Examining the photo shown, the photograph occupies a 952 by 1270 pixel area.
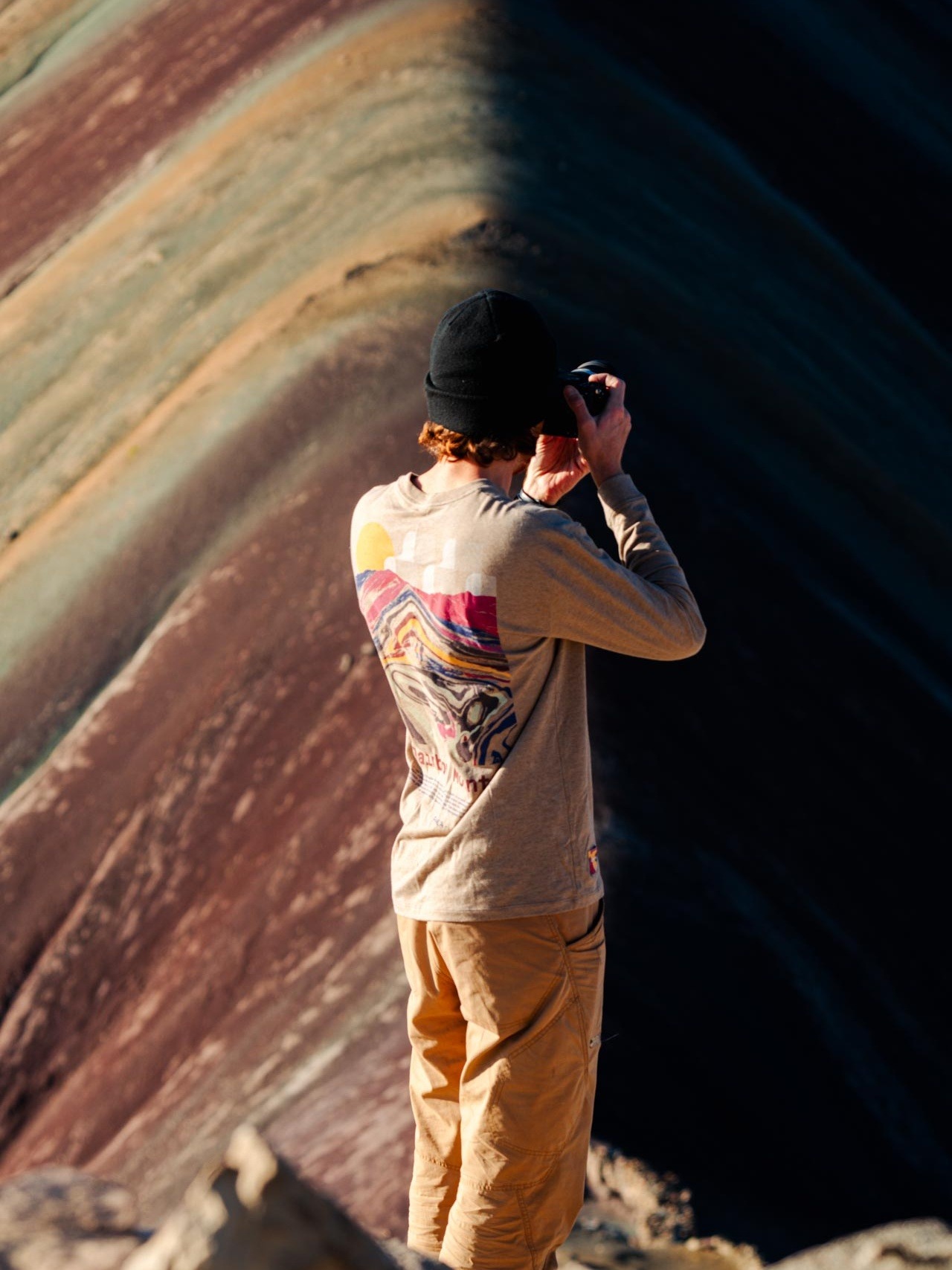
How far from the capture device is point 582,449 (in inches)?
76.4

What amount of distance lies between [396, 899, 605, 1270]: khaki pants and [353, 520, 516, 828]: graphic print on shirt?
7.8 inches

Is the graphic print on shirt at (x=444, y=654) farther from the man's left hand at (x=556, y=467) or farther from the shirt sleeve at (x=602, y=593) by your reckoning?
the man's left hand at (x=556, y=467)

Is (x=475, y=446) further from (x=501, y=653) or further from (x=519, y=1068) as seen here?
(x=519, y=1068)

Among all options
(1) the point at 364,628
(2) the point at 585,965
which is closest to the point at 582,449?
(2) the point at 585,965

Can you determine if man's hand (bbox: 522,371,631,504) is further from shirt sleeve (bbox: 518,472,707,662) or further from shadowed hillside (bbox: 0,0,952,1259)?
shadowed hillside (bbox: 0,0,952,1259)

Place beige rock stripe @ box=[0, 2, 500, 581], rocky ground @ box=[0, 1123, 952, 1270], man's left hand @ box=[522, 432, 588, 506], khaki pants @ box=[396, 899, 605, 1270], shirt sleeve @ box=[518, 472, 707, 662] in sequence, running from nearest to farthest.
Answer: rocky ground @ box=[0, 1123, 952, 1270], shirt sleeve @ box=[518, 472, 707, 662], khaki pants @ box=[396, 899, 605, 1270], man's left hand @ box=[522, 432, 588, 506], beige rock stripe @ box=[0, 2, 500, 581]

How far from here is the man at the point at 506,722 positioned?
5.75 feet

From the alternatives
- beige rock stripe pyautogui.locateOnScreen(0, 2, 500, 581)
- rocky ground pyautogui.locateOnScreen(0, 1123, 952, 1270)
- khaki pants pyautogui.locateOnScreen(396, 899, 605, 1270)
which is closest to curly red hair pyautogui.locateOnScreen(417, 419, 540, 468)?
khaki pants pyautogui.locateOnScreen(396, 899, 605, 1270)

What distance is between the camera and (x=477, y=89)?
632 centimetres

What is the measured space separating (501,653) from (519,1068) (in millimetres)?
591

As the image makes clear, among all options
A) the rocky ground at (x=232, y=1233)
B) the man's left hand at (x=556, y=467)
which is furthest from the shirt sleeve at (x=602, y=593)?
the rocky ground at (x=232, y=1233)

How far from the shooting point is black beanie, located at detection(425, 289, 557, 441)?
A: 5.80ft

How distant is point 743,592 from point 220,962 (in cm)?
197

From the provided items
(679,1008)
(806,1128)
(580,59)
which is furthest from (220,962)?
(580,59)
